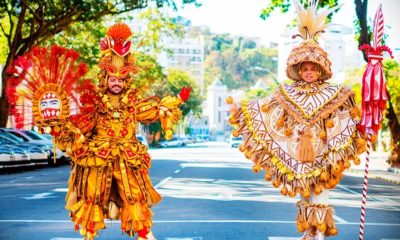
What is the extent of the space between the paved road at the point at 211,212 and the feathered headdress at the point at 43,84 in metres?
2.77

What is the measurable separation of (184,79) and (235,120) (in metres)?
92.1

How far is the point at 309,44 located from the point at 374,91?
37.2 inches

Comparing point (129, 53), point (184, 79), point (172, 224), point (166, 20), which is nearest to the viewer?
point (129, 53)

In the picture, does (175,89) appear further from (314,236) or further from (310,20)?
(314,236)

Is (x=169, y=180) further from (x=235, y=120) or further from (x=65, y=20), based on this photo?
(x=235, y=120)

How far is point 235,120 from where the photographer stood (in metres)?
9.59

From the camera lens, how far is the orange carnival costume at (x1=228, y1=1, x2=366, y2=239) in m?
9.01

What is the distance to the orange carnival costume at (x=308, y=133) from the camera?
901 cm

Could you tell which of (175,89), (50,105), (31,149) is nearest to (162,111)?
(50,105)

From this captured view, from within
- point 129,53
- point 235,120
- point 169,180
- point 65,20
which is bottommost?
point 169,180

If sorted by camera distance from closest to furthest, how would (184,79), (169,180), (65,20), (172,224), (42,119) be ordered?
(42,119), (172,224), (169,180), (65,20), (184,79)

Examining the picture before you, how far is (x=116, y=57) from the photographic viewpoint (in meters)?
9.20

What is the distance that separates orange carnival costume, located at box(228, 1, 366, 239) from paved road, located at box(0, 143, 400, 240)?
2057 millimetres

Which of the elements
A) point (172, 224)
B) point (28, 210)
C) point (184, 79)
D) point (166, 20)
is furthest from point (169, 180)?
point (184, 79)
